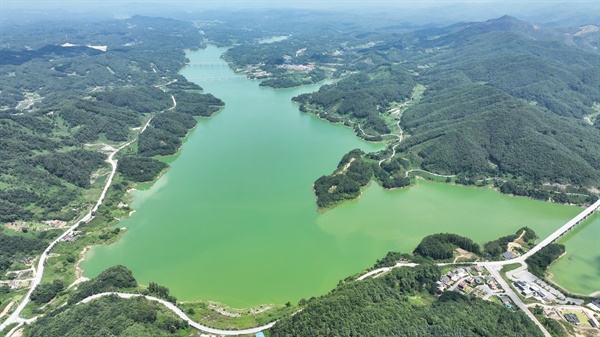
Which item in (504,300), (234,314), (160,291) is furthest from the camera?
(160,291)

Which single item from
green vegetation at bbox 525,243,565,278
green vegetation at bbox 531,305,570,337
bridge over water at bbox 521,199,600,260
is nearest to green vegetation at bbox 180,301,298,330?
green vegetation at bbox 531,305,570,337

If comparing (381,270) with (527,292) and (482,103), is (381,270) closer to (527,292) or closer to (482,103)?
(527,292)

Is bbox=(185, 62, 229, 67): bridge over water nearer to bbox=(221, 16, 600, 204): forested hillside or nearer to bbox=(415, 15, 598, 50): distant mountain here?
bbox=(221, 16, 600, 204): forested hillside

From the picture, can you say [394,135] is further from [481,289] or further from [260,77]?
[260,77]

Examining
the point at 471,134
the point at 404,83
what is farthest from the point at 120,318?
the point at 404,83

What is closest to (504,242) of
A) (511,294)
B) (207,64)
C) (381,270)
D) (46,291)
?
(511,294)

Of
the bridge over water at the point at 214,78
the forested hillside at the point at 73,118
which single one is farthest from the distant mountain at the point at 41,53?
the bridge over water at the point at 214,78

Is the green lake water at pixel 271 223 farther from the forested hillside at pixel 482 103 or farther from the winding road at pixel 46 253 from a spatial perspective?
the forested hillside at pixel 482 103
